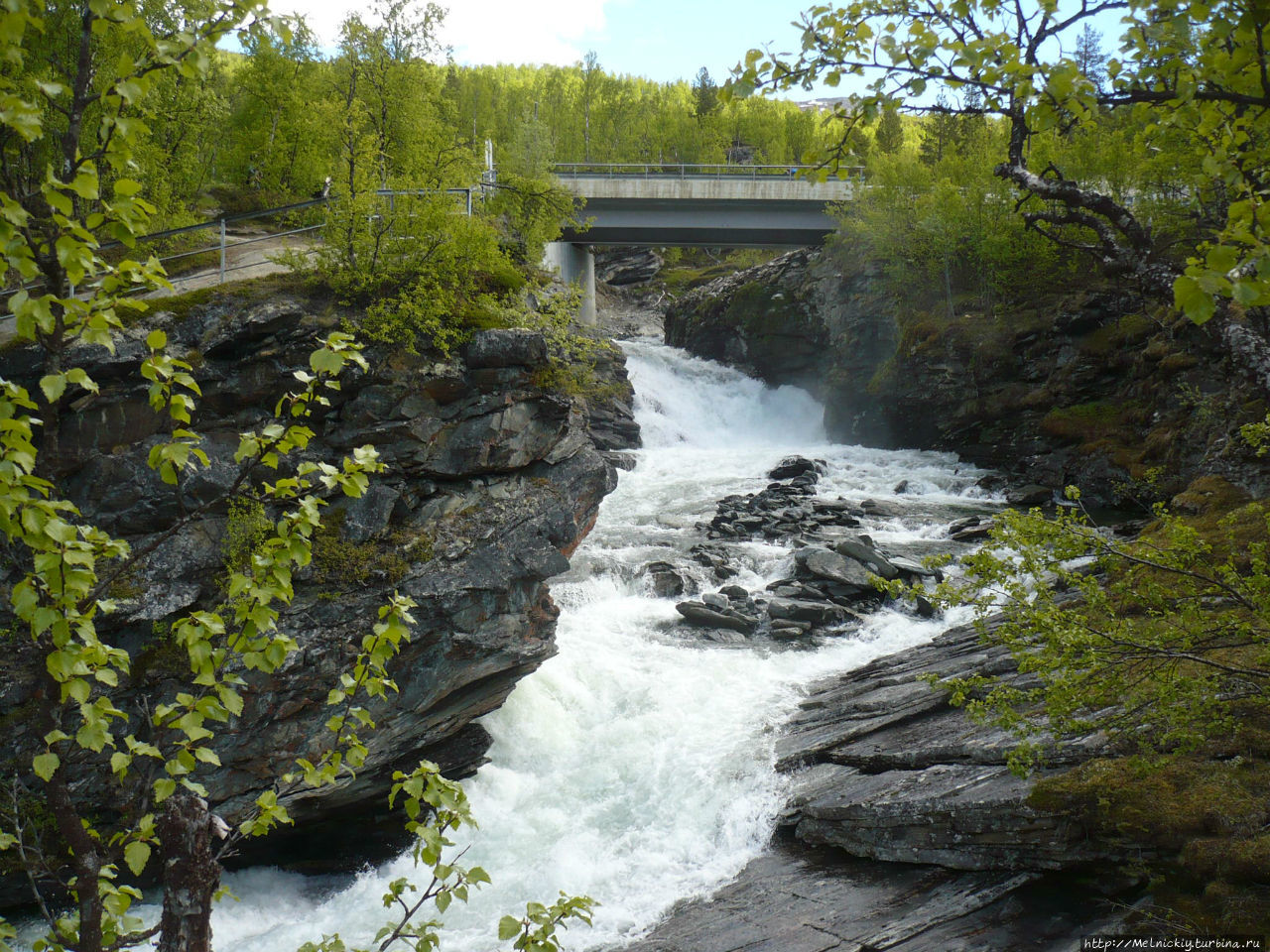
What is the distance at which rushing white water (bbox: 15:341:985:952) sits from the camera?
12.0m

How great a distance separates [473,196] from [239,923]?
1504 cm

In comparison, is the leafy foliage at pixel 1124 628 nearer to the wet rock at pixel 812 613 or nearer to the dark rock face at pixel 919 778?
the dark rock face at pixel 919 778

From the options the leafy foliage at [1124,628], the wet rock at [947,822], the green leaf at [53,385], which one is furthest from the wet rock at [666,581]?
the green leaf at [53,385]

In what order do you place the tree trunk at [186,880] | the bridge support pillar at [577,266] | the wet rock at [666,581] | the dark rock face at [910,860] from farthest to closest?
the bridge support pillar at [577,266] → the wet rock at [666,581] → the dark rock face at [910,860] → the tree trunk at [186,880]

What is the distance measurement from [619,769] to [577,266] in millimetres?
40885

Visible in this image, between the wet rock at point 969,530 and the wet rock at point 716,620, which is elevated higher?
the wet rock at point 969,530

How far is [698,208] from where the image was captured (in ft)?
154

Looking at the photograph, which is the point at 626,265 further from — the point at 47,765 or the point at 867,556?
the point at 47,765

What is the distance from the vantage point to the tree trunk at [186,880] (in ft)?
14.4

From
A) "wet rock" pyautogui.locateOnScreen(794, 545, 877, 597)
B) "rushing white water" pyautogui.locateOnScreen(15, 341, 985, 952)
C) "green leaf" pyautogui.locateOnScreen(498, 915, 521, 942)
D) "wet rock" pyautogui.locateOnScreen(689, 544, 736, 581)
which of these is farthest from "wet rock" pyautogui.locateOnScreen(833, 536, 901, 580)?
"green leaf" pyautogui.locateOnScreen(498, 915, 521, 942)

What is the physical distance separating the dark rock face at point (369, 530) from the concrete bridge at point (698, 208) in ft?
102

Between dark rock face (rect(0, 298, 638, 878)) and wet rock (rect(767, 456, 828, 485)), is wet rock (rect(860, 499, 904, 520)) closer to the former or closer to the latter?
wet rock (rect(767, 456, 828, 485))

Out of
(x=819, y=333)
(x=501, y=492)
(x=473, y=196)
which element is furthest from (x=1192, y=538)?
(x=819, y=333)

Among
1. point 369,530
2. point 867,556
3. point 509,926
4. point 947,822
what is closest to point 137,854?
point 509,926
